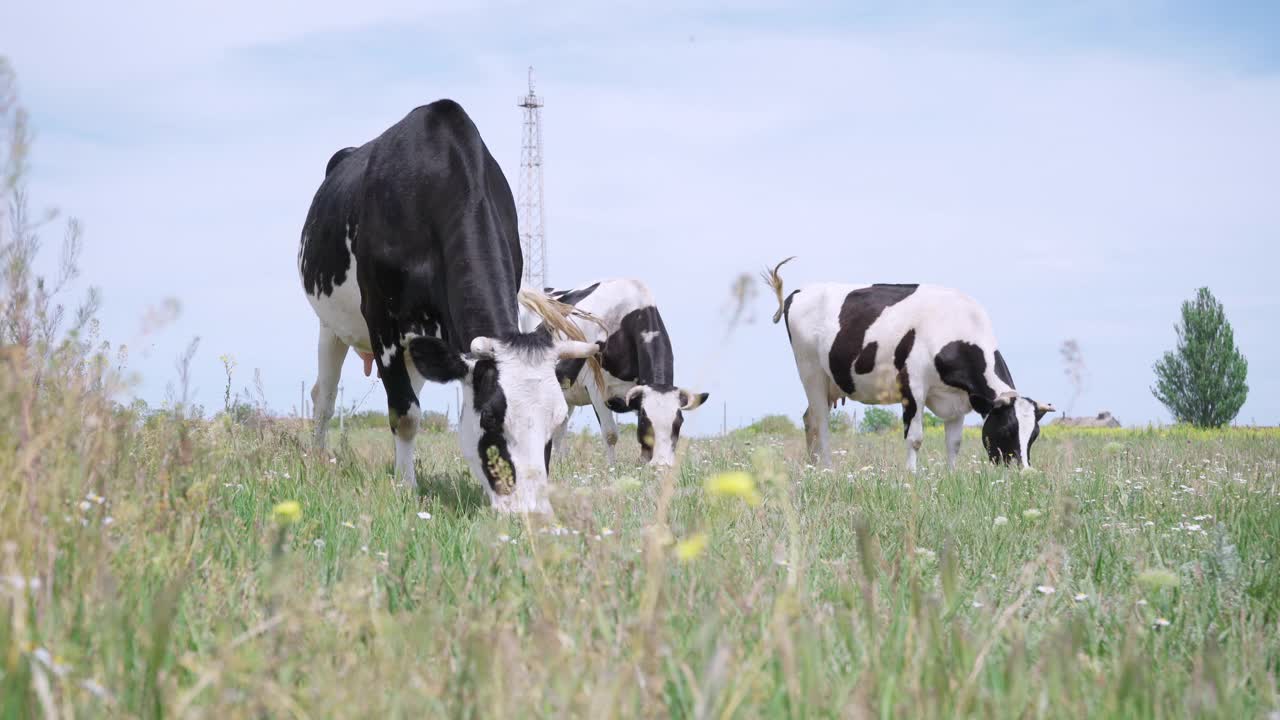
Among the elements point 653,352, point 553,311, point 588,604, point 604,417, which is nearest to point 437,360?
point 553,311

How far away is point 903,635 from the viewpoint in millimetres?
2902

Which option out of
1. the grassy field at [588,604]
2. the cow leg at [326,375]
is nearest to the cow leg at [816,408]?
the cow leg at [326,375]

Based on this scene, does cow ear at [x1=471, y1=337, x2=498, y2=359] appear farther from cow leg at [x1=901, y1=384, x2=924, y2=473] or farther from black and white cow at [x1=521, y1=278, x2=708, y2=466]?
cow leg at [x1=901, y1=384, x2=924, y2=473]

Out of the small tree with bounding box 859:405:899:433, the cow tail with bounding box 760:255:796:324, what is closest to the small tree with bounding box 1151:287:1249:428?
the small tree with bounding box 859:405:899:433

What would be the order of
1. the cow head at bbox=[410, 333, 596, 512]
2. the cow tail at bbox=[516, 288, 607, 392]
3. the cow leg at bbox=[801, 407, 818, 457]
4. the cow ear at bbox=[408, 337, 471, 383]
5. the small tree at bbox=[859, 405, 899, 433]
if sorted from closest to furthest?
1. the cow head at bbox=[410, 333, 596, 512]
2. the cow ear at bbox=[408, 337, 471, 383]
3. the cow tail at bbox=[516, 288, 607, 392]
4. the cow leg at bbox=[801, 407, 818, 457]
5. the small tree at bbox=[859, 405, 899, 433]

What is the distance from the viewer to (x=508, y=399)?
5.55m

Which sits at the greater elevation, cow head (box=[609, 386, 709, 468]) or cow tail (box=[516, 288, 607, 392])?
cow tail (box=[516, 288, 607, 392])

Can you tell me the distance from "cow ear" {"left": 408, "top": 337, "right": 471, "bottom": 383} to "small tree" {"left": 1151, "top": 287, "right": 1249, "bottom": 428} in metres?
58.5

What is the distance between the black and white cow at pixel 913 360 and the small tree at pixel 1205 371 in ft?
162

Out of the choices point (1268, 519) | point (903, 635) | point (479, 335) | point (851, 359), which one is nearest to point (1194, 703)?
point (903, 635)

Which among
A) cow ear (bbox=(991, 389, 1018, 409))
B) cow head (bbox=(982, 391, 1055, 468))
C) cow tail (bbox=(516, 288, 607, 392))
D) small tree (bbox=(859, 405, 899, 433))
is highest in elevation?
cow tail (bbox=(516, 288, 607, 392))

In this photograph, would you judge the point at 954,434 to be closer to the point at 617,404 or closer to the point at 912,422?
the point at 912,422

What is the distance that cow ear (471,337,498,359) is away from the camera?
5.74m

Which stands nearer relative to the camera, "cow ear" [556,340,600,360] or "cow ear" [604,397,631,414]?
"cow ear" [556,340,600,360]
